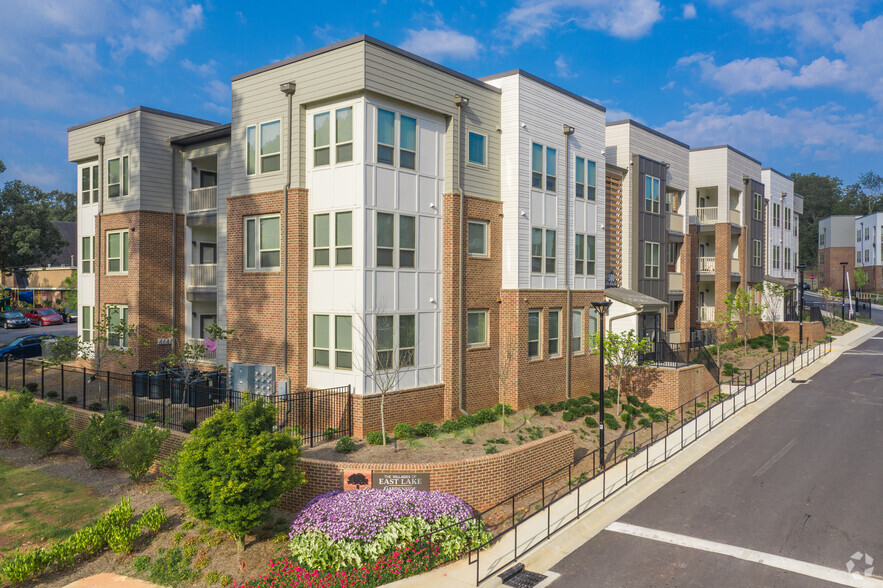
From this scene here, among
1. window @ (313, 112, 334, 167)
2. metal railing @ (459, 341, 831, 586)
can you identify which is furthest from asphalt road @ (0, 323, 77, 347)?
metal railing @ (459, 341, 831, 586)

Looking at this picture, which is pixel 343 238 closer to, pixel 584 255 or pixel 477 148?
pixel 477 148

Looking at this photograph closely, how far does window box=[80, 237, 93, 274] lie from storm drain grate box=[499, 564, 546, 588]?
25.2 metres

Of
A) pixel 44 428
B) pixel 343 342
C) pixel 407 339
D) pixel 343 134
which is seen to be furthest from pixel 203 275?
pixel 407 339

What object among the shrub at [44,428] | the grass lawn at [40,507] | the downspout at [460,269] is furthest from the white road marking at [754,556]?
the shrub at [44,428]

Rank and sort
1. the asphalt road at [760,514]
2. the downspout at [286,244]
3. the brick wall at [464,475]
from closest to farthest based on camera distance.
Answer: the asphalt road at [760,514]
the brick wall at [464,475]
the downspout at [286,244]

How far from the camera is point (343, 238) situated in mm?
A: 18766

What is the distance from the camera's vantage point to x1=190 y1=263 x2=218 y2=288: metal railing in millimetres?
26188

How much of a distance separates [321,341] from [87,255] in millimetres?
16375

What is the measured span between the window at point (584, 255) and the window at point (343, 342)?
434 inches

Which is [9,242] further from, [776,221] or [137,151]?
[776,221]

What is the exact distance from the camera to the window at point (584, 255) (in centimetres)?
2550

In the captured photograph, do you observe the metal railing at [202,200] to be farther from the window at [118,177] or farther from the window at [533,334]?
the window at [533,334]

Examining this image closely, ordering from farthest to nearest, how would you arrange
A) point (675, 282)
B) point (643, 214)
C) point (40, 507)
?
point (675, 282) < point (643, 214) < point (40, 507)

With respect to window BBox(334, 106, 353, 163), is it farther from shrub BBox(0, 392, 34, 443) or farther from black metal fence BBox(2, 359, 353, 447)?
shrub BBox(0, 392, 34, 443)
